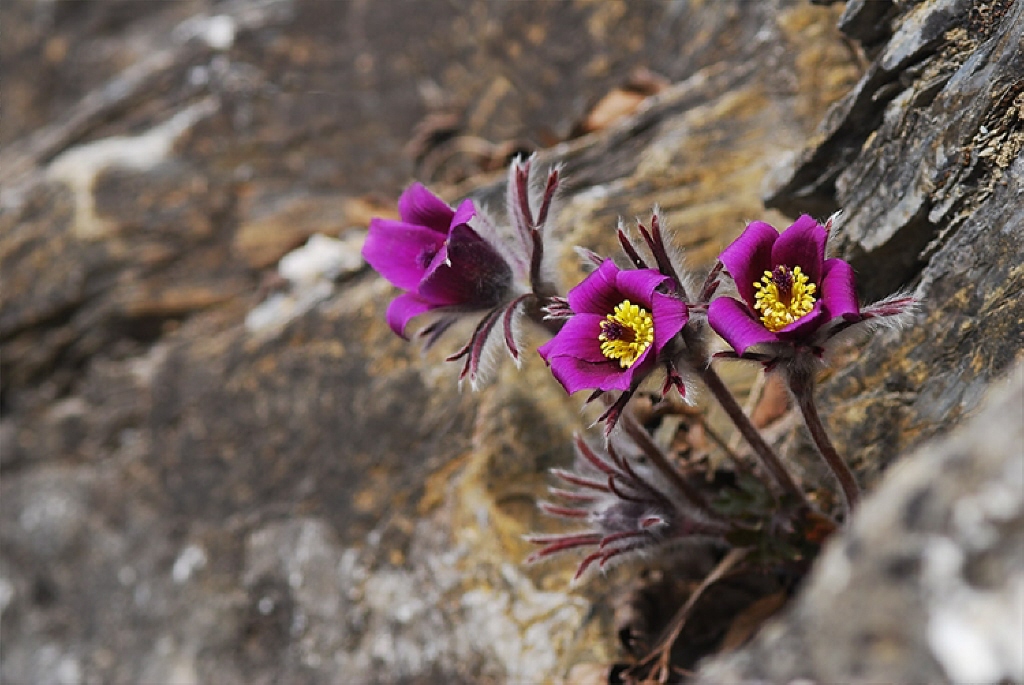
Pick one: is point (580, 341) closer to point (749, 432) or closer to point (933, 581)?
point (749, 432)

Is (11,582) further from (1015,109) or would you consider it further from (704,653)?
(1015,109)

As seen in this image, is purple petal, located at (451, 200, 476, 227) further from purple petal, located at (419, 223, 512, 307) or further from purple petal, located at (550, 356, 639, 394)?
purple petal, located at (550, 356, 639, 394)

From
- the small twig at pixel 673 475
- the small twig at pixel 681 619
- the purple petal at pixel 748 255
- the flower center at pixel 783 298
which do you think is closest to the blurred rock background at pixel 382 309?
the small twig at pixel 681 619

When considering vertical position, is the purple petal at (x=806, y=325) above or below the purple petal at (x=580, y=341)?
below

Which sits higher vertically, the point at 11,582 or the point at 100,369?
the point at 100,369

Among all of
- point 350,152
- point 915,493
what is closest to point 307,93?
point 350,152

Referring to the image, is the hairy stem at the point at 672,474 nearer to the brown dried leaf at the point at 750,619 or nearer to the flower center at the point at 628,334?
the brown dried leaf at the point at 750,619

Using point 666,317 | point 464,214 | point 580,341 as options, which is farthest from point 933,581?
point 464,214
